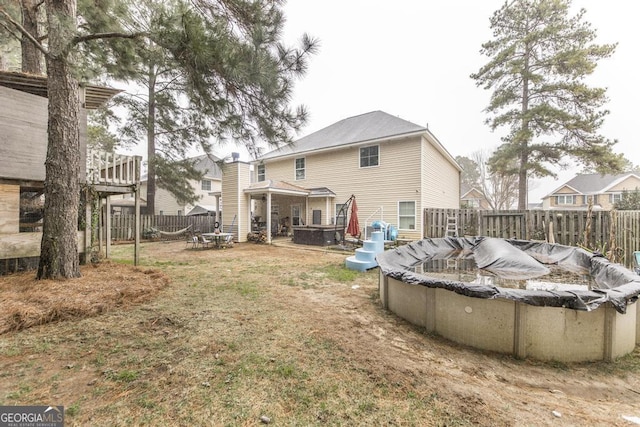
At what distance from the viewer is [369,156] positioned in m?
12.8

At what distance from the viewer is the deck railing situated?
602 centimetres

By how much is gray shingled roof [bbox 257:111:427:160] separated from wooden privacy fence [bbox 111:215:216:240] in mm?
6497

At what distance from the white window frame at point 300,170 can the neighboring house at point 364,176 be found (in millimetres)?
60

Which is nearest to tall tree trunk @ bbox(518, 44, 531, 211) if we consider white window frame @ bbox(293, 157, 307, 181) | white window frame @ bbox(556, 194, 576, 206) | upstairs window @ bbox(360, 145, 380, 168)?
upstairs window @ bbox(360, 145, 380, 168)

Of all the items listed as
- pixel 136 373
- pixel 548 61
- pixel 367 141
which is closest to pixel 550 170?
pixel 548 61

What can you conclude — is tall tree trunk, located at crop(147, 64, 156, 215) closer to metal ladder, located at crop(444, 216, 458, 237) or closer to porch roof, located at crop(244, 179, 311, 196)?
porch roof, located at crop(244, 179, 311, 196)

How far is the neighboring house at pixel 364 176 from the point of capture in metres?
11.5

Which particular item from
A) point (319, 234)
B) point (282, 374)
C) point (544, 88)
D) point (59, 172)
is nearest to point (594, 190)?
point (544, 88)

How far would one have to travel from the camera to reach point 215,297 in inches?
177

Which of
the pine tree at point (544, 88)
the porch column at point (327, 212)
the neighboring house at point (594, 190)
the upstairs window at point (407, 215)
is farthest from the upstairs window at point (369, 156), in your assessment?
the neighboring house at point (594, 190)

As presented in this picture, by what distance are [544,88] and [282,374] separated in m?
19.6

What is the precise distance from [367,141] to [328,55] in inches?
332

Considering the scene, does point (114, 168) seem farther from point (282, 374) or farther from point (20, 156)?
point (282, 374)

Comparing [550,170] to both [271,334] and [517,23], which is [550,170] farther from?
[271,334]
